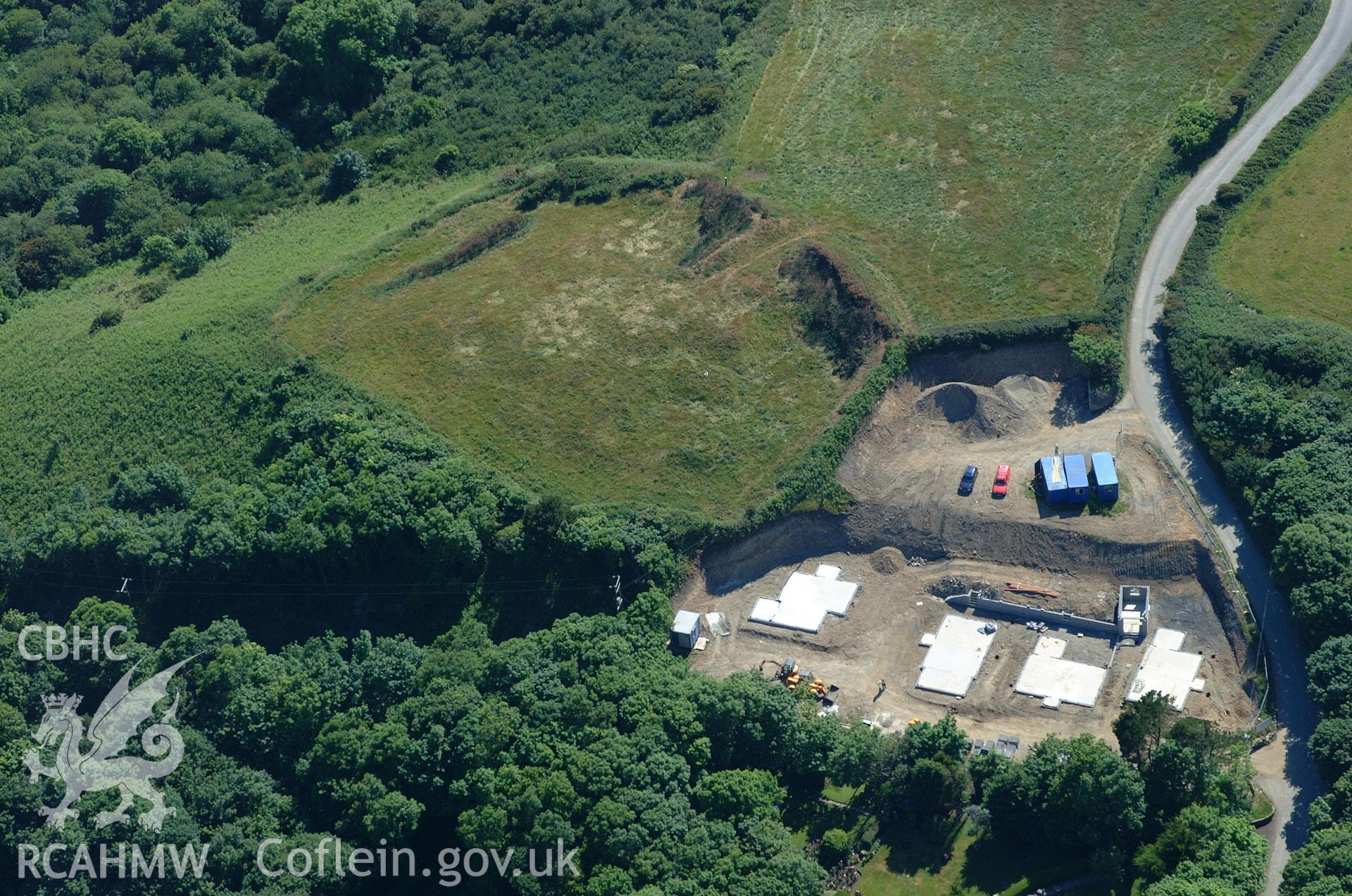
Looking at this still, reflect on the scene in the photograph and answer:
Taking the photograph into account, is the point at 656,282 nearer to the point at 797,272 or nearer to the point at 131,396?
the point at 797,272

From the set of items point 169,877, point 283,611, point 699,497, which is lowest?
point 169,877

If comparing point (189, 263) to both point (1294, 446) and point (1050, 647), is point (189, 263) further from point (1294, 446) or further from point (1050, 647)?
point (1294, 446)

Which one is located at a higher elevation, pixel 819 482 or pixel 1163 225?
pixel 1163 225

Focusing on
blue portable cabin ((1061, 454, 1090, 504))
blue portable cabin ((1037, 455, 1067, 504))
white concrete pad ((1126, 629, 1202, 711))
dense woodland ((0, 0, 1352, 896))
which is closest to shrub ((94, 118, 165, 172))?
dense woodland ((0, 0, 1352, 896))

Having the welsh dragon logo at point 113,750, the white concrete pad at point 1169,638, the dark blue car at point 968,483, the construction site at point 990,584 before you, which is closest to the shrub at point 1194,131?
the construction site at point 990,584

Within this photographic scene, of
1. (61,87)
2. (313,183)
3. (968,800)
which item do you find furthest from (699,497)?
(61,87)

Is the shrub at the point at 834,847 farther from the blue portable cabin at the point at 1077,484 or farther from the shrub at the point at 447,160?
the shrub at the point at 447,160
